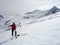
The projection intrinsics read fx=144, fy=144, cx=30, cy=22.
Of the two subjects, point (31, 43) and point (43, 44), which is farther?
point (31, 43)

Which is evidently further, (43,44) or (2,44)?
(2,44)

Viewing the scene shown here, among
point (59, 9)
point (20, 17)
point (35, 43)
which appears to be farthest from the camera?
point (20, 17)

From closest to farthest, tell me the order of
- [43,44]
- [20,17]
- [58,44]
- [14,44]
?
1. [58,44]
2. [43,44]
3. [14,44]
4. [20,17]

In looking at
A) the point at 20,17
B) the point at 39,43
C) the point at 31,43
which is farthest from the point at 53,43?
the point at 20,17

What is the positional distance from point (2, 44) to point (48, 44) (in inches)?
97.6

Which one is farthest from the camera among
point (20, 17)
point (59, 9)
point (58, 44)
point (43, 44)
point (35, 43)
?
point (20, 17)

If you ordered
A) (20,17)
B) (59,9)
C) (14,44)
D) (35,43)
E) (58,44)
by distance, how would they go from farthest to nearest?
(20,17) < (59,9) < (14,44) < (35,43) < (58,44)

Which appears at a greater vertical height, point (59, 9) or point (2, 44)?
point (59, 9)

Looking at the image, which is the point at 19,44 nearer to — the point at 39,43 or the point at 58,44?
the point at 39,43

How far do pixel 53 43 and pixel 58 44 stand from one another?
332 mm

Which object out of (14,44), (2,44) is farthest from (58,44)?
(2,44)

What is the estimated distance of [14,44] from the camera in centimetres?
699

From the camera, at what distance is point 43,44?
19.9 feet

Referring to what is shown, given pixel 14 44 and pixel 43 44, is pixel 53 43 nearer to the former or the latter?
pixel 43 44
